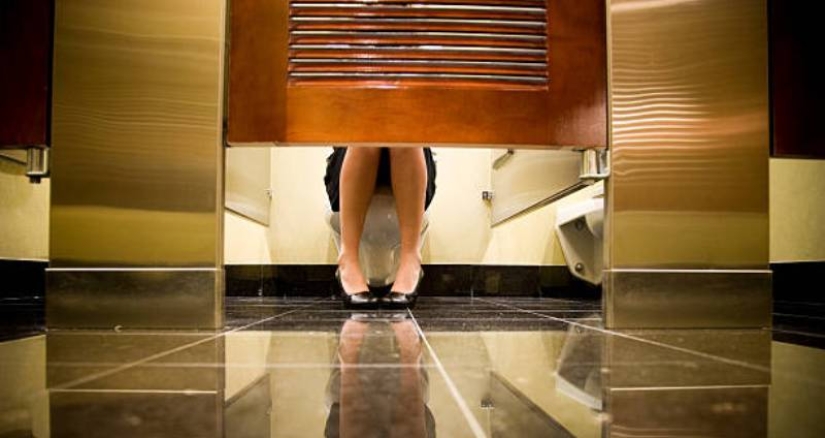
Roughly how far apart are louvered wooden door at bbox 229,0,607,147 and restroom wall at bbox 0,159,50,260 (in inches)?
40.7

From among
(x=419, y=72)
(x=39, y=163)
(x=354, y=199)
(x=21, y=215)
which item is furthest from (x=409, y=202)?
(x=21, y=215)

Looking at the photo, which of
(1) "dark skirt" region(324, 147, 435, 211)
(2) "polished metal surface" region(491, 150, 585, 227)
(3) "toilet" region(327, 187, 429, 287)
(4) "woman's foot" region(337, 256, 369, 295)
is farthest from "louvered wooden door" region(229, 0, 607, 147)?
(3) "toilet" region(327, 187, 429, 287)

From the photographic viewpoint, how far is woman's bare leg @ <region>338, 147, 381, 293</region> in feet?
4.36

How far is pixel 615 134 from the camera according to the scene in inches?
35.6

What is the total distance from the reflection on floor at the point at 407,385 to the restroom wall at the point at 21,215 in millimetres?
948

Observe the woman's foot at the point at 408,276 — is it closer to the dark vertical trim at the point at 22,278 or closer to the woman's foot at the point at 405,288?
the woman's foot at the point at 405,288

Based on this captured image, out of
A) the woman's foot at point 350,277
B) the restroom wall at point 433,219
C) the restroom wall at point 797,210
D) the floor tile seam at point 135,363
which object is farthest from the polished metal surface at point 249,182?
the restroom wall at point 797,210

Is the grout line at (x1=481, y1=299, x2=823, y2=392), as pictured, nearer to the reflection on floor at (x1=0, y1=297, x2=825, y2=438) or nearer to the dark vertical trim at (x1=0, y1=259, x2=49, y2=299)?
the reflection on floor at (x1=0, y1=297, x2=825, y2=438)

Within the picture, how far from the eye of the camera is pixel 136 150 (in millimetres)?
871

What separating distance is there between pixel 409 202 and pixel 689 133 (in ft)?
2.09

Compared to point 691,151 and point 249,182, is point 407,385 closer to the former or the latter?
point 691,151

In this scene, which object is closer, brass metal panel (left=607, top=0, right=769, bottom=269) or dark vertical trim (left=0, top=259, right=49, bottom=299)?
brass metal panel (left=607, top=0, right=769, bottom=269)

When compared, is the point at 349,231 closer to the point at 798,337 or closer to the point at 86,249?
the point at 86,249

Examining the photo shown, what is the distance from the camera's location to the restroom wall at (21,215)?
1533mm
